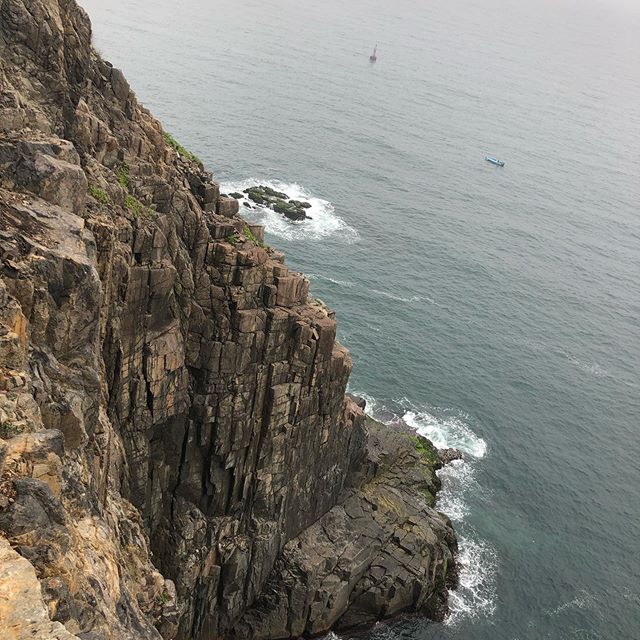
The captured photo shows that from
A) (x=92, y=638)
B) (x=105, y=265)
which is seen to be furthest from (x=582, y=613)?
(x=92, y=638)

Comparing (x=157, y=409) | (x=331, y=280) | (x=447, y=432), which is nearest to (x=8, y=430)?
(x=157, y=409)

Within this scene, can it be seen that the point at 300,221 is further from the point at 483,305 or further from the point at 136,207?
the point at 136,207

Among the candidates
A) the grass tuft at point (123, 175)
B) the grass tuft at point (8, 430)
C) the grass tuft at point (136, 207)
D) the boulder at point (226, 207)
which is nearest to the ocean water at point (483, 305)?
the boulder at point (226, 207)

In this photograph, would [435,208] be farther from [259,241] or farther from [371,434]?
[259,241]

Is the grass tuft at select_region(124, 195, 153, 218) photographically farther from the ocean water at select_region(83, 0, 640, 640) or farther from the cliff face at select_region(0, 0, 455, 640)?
the ocean water at select_region(83, 0, 640, 640)

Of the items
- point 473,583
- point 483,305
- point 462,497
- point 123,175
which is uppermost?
point 123,175

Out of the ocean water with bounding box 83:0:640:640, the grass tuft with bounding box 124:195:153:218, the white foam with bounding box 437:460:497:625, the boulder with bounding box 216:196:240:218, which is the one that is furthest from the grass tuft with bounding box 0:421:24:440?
the white foam with bounding box 437:460:497:625
